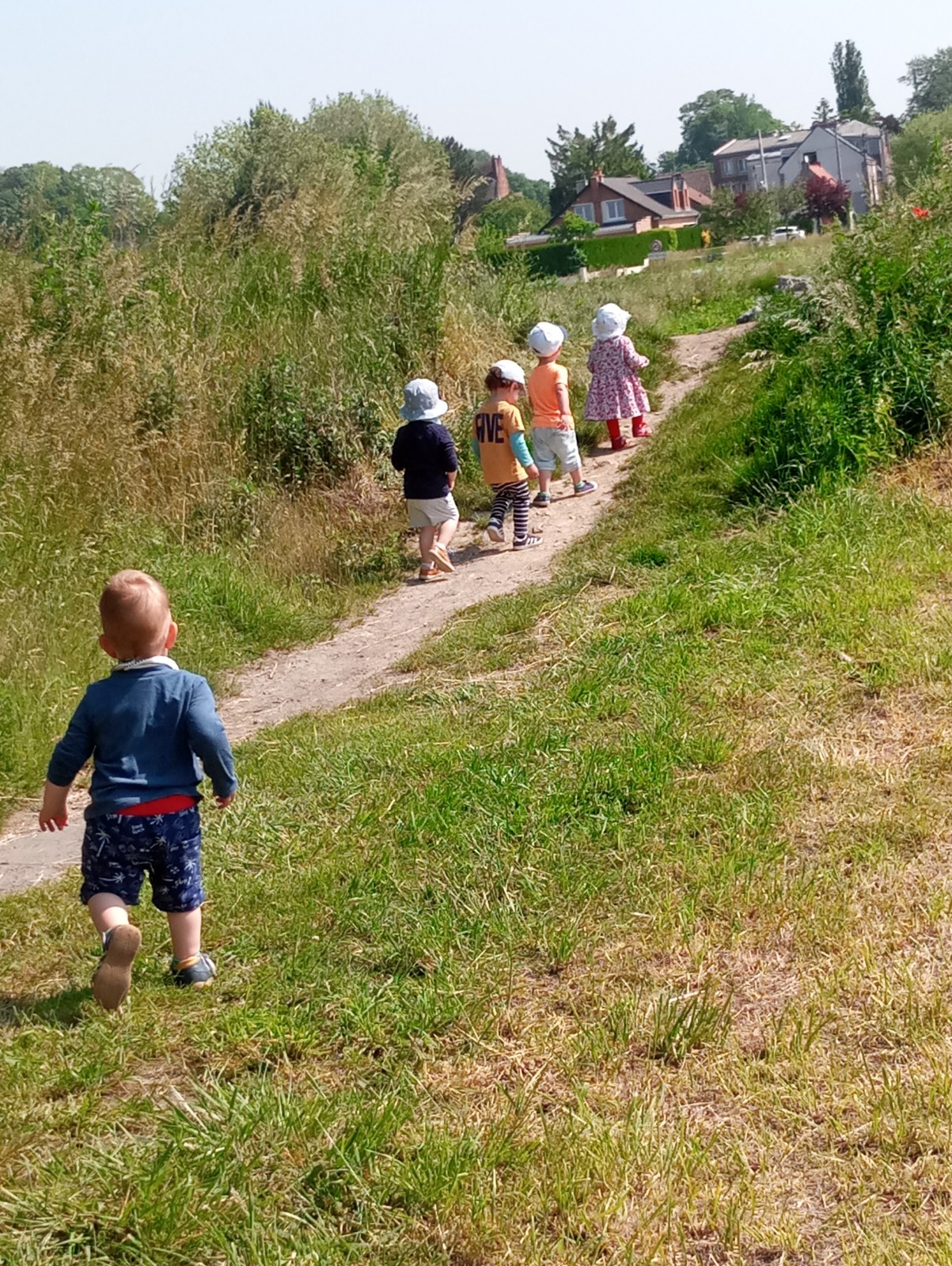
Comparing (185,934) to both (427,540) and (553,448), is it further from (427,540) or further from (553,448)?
(553,448)

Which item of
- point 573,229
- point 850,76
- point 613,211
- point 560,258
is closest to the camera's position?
point 560,258

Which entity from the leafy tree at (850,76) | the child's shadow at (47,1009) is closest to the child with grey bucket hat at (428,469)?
the child's shadow at (47,1009)

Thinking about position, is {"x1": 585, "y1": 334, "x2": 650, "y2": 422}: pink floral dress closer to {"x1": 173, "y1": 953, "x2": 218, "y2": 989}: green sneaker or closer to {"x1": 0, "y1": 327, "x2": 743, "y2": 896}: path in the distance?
{"x1": 0, "y1": 327, "x2": 743, "y2": 896}: path in the distance

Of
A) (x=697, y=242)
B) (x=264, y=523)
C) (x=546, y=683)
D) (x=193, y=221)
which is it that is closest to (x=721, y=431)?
(x=264, y=523)

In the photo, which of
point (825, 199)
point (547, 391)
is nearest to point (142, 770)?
point (547, 391)

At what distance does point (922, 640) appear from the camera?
18.2 feet

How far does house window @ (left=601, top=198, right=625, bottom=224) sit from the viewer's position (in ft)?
285

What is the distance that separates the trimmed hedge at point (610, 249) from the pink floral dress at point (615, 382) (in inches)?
1251

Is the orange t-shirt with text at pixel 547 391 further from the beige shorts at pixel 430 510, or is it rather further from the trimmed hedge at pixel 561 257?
the trimmed hedge at pixel 561 257

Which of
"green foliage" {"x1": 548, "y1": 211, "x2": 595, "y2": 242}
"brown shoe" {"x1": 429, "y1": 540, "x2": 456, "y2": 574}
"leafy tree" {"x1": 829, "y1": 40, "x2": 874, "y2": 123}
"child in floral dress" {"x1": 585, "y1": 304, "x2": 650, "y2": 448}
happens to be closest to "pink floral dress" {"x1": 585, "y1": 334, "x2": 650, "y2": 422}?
"child in floral dress" {"x1": 585, "y1": 304, "x2": 650, "y2": 448}

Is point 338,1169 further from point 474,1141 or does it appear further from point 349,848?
point 349,848

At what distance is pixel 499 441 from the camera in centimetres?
990

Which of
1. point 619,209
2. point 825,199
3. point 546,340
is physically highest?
point 619,209

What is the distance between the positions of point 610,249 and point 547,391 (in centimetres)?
4352
